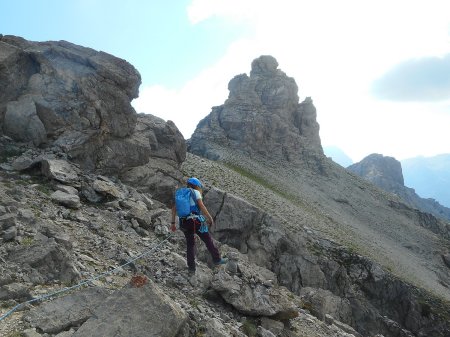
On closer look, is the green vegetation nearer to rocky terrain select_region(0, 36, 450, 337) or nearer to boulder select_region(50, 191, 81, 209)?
rocky terrain select_region(0, 36, 450, 337)

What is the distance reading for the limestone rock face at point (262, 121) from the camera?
87.1 m

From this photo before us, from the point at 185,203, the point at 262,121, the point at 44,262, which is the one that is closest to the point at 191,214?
the point at 185,203

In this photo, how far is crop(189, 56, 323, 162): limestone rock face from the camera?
87.1m

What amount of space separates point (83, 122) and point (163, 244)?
1131 centimetres

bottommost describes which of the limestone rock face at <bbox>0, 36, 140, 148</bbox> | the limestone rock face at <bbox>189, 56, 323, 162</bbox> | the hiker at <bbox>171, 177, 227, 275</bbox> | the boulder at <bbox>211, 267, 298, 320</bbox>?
the boulder at <bbox>211, 267, 298, 320</bbox>

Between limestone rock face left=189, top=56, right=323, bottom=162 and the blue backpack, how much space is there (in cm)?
6572

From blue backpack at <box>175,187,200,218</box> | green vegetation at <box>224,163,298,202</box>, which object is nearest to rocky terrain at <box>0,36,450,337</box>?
blue backpack at <box>175,187,200,218</box>

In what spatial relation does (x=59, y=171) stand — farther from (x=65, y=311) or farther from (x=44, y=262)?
(x=65, y=311)

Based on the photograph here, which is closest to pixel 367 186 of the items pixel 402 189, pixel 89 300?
A: pixel 89 300

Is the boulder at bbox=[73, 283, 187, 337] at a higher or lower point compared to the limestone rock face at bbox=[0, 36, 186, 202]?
lower

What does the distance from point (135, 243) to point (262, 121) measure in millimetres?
76606

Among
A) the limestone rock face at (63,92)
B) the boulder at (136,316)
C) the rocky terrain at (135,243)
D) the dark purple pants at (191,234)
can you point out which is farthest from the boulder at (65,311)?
the limestone rock face at (63,92)

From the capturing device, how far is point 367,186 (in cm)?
9312

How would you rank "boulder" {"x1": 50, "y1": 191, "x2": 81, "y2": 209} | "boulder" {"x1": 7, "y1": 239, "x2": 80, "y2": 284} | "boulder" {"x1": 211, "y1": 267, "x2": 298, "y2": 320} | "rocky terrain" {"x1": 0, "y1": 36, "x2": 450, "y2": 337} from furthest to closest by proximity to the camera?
1. "boulder" {"x1": 50, "y1": 191, "x2": 81, "y2": 209}
2. "boulder" {"x1": 211, "y1": 267, "x2": 298, "y2": 320}
3. "boulder" {"x1": 7, "y1": 239, "x2": 80, "y2": 284}
4. "rocky terrain" {"x1": 0, "y1": 36, "x2": 450, "y2": 337}
